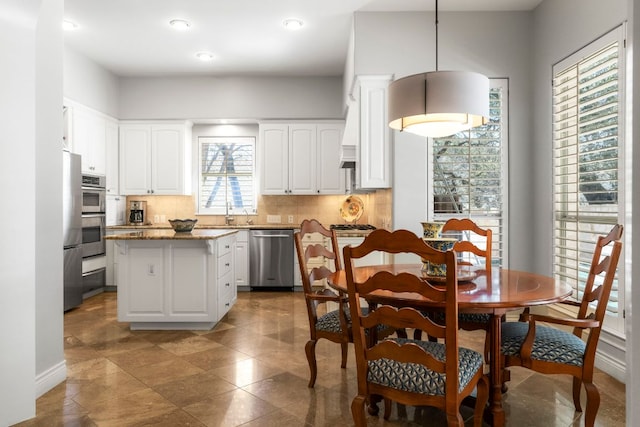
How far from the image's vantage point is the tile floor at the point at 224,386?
2250 millimetres

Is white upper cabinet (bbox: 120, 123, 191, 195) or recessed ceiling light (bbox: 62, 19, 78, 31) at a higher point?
recessed ceiling light (bbox: 62, 19, 78, 31)

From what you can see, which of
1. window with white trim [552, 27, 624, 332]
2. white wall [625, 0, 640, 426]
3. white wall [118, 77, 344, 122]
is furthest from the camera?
white wall [118, 77, 344, 122]

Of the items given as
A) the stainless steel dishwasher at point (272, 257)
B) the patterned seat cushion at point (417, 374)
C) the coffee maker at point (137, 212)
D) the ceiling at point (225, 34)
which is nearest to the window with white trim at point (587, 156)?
the ceiling at point (225, 34)

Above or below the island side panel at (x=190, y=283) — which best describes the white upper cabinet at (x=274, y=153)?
above

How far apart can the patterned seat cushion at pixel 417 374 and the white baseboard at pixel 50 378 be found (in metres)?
2.07

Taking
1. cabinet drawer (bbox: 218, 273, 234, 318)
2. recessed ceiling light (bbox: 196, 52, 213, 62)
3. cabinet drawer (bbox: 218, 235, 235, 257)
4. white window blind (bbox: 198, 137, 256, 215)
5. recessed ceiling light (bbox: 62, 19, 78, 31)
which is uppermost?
recessed ceiling light (bbox: 62, 19, 78, 31)

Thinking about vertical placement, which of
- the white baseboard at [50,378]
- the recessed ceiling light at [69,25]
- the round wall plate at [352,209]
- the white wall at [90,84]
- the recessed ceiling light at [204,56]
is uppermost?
the recessed ceiling light at [69,25]

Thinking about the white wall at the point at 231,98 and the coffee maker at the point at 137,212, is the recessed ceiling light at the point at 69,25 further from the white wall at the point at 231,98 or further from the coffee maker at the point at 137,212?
the coffee maker at the point at 137,212

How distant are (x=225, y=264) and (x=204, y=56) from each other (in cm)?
274

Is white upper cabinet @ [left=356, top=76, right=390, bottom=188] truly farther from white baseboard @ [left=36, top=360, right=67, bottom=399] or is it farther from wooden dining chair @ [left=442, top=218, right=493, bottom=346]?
white baseboard @ [left=36, top=360, right=67, bottom=399]

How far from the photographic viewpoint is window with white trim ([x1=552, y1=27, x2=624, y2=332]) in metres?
2.85

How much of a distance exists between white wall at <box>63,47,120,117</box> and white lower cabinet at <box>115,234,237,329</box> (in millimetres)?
2405

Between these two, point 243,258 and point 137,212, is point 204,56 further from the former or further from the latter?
point 243,258

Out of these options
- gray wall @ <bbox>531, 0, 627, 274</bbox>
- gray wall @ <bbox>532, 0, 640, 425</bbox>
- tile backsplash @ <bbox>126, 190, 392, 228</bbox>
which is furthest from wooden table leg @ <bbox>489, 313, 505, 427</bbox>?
tile backsplash @ <bbox>126, 190, 392, 228</bbox>
